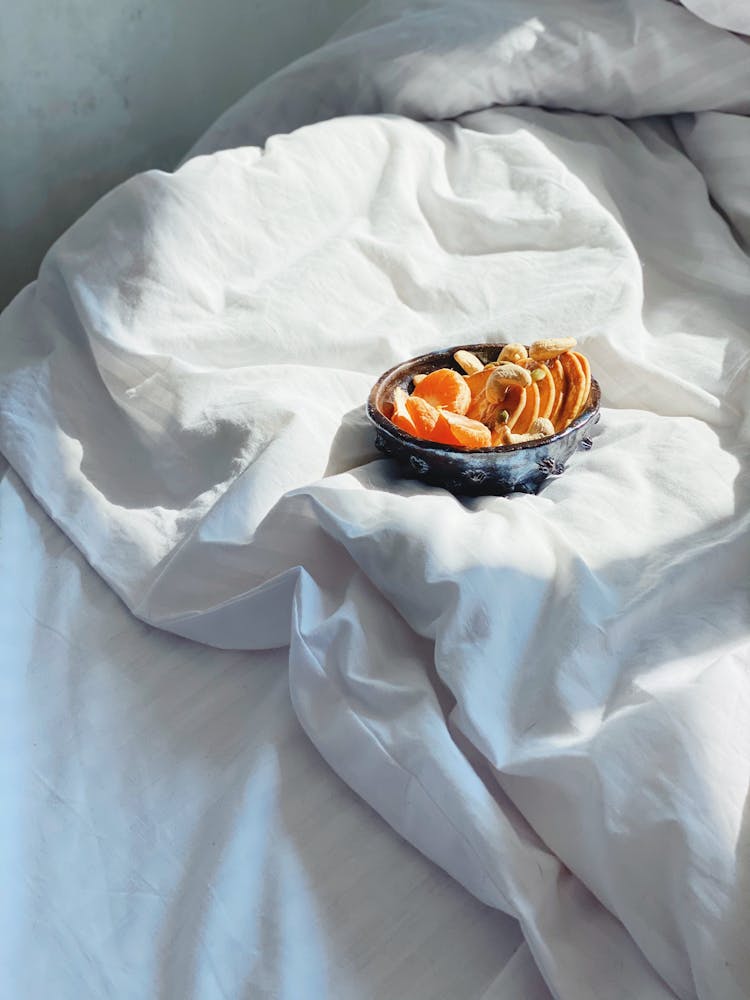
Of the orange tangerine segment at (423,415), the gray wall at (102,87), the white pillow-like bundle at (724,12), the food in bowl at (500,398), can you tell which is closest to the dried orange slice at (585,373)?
the food in bowl at (500,398)

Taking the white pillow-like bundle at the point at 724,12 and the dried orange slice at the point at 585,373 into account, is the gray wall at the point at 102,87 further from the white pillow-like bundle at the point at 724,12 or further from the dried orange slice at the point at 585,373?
the dried orange slice at the point at 585,373

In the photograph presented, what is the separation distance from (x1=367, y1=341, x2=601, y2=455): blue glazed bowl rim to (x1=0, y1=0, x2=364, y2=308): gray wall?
73 centimetres

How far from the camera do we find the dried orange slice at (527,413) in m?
0.85

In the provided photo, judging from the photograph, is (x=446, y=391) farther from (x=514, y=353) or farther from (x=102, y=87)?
(x=102, y=87)

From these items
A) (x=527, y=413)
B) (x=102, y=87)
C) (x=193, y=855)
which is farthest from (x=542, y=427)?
(x=102, y=87)

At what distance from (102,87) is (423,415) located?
34.3 inches

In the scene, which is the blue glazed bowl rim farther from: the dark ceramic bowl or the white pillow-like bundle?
the white pillow-like bundle

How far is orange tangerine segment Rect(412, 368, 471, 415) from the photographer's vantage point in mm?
863

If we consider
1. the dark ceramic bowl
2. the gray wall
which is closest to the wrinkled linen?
the dark ceramic bowl

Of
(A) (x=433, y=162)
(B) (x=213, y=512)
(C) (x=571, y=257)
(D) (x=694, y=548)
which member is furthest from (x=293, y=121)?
(D) (x=694, y=548)

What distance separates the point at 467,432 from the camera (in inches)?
32.3

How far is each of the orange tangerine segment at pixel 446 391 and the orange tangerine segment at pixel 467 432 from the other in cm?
3

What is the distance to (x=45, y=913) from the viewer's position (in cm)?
64

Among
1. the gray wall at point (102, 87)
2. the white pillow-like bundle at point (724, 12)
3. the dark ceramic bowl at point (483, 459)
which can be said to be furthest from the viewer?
the gray wall at point (102, 87)
